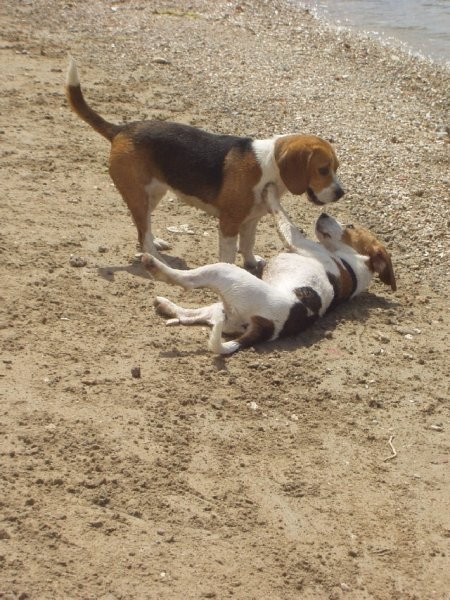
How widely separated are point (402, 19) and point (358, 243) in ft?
35.6

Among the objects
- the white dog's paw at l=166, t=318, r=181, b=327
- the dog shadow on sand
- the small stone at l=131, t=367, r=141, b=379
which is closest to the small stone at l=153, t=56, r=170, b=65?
the dog shadow on sand

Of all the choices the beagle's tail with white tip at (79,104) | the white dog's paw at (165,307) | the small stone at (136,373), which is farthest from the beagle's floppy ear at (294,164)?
the small stone at (136,373)

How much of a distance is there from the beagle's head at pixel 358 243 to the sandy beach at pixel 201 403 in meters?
0.24

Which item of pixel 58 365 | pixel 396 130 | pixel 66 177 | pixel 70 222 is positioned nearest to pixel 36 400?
pixel 58 365

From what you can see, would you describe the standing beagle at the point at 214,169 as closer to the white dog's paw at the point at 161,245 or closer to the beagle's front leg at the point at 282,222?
the beagle's front leg at the point at 282,222

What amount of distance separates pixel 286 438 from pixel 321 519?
0.67 metres

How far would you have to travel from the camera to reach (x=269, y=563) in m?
3.89

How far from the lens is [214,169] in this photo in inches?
256

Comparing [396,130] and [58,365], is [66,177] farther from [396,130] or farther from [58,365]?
[396,130]

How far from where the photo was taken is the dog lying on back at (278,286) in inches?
223

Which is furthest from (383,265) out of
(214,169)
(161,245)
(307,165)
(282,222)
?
(161,245)

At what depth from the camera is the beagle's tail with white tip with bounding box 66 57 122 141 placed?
665cm

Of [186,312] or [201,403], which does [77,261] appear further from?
[201,403]

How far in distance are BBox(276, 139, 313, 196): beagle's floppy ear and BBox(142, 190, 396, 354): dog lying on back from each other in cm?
23
